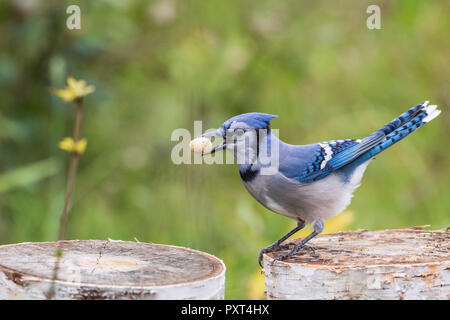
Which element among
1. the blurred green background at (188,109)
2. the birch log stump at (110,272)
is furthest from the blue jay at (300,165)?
the blurred green background at (188,109)

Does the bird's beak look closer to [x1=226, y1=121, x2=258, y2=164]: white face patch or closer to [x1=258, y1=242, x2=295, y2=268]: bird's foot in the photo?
[x1=226, y1=121, x2=258, y2=164]: white face patch

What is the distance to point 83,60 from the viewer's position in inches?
173

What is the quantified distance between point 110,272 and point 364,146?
54.7 inches

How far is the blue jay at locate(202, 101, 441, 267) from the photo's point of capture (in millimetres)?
2805

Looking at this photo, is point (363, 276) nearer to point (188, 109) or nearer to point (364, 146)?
point (364, 146)

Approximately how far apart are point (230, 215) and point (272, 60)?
1213 millimetres

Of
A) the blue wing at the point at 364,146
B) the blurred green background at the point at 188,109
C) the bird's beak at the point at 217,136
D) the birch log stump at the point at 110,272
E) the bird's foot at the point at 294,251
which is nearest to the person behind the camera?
the birch log stump at the point at 110,272

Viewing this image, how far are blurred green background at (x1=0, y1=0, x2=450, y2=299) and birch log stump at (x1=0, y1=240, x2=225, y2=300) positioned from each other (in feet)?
4.17

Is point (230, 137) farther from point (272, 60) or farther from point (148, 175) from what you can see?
point (148, 175)

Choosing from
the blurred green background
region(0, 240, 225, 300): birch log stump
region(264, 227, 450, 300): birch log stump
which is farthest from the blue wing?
the blurred green background

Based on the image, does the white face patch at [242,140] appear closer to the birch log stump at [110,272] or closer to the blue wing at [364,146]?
the blue wing at [364,146]

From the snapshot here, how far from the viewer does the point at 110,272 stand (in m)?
2.21

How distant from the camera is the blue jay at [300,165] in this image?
2.80 metres

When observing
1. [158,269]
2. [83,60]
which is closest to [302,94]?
[83,60]
